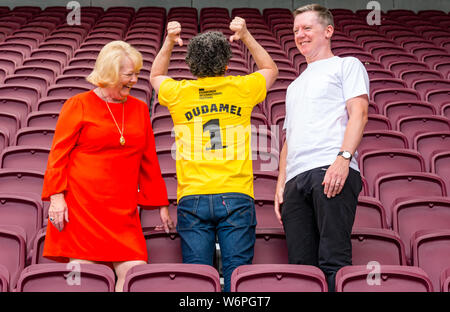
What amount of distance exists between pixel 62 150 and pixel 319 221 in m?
0.82

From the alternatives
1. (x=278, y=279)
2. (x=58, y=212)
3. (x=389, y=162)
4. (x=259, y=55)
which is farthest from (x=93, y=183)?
(x=389, y=162)

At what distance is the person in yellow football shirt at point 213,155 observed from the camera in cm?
175

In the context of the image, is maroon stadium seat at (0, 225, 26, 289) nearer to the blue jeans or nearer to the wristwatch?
the blue jeans

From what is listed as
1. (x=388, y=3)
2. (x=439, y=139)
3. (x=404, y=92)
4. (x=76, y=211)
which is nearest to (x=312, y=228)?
(x=76, y=211)

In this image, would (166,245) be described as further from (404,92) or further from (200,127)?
(404,92)

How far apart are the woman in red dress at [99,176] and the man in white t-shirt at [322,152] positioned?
51 centimetres

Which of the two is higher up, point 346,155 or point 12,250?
point 346,155

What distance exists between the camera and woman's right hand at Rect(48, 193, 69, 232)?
1652 mm

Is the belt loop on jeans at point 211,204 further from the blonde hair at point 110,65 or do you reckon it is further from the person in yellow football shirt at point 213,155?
the blonde hair at point 110,65

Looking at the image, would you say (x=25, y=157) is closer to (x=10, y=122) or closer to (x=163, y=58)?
(x=10, y=122)

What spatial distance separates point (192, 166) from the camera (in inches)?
70.9

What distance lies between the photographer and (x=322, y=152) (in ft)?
5.70

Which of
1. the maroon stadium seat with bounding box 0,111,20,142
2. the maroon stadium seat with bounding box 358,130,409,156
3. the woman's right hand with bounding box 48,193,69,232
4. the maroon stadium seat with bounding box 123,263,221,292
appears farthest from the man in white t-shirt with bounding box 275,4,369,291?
the maroon stadium seat with bounding box 0,111,20,142

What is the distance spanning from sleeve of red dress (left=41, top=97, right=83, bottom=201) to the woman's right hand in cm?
2
